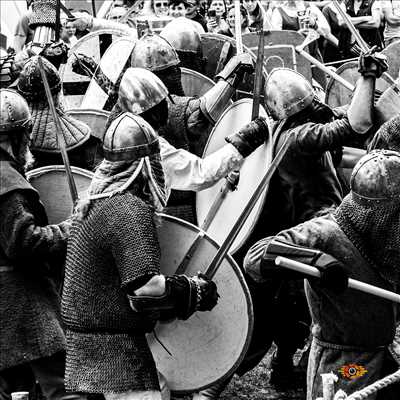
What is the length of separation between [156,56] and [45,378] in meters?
2.22

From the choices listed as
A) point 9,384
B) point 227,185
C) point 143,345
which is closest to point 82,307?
point 143,345

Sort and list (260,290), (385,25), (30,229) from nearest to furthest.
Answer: (30,229)
(260,290)
(385,25)

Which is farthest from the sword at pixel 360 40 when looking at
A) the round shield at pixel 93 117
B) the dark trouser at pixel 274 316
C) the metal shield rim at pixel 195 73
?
the round shield at pixel 93 117

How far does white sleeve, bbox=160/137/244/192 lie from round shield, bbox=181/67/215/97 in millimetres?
1488

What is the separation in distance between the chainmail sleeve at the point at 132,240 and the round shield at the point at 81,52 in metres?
3.66

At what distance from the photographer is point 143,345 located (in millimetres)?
4148

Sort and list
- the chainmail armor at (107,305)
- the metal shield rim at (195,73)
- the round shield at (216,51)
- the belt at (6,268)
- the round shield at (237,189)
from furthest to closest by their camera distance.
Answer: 1. the round shield at (216,51)
2. the metal shield rim at (195,73)
3. the round shield at (237,189)
4. the belt at (6,268)
5. the chainmail armor at (107,305)

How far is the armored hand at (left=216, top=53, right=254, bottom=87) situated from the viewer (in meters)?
5.80

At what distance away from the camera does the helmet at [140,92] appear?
4980 mm

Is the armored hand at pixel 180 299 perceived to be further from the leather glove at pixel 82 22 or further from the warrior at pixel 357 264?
the leather glove at pixel 82 22

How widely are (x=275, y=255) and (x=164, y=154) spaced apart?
1.44 meters

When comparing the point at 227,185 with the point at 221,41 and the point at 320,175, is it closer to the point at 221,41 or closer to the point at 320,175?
the point at 320,175

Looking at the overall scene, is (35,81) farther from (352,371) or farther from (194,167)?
(352,371)

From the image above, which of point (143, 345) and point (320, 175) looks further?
point (320, 175)
